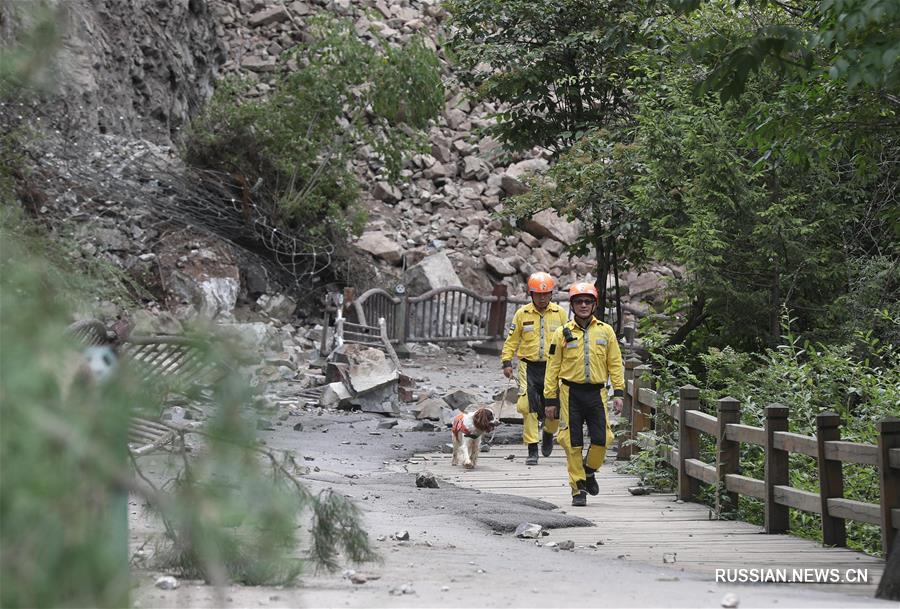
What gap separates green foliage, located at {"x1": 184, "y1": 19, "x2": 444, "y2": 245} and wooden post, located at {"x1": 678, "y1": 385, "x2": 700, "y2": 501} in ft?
54.9

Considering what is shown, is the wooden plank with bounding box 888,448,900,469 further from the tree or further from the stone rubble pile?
the stone rubble pile

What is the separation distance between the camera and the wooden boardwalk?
251 inches

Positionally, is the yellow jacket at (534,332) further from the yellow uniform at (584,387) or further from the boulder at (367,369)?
the boulder at (367,369)

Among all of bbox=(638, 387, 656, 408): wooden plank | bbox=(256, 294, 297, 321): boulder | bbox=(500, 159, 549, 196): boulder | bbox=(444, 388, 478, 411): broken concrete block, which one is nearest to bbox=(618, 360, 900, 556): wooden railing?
bbox=(638, 387, 656, 408): wooden plank

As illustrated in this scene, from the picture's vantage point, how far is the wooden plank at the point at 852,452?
660cm

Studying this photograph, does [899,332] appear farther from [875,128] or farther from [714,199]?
[875,128]

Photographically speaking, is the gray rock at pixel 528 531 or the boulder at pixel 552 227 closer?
the gray rock at pixel 528 531

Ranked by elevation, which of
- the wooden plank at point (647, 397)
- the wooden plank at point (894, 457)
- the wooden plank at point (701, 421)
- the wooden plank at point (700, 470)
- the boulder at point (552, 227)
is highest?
the boulder at point (552, 227)

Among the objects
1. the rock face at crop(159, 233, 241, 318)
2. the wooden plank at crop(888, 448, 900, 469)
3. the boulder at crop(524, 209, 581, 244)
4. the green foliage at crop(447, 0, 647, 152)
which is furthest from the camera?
the boulder at crop(524, 209, 581, 244)

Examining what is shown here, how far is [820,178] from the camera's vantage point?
1255 centimetres

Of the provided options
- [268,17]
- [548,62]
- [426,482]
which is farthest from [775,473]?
[268,17]

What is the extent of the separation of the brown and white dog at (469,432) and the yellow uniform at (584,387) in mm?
1716

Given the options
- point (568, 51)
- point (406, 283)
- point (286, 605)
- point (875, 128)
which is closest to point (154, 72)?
point (406, 283)

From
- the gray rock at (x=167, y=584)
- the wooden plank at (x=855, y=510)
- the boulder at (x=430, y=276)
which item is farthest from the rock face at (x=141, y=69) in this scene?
the gray rock at (x=167, y=584)
